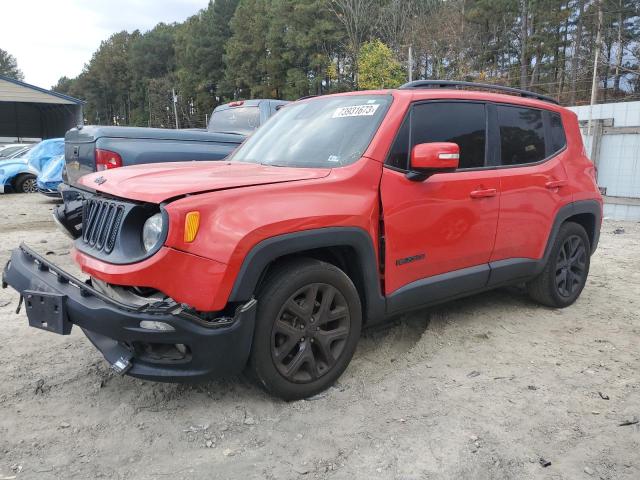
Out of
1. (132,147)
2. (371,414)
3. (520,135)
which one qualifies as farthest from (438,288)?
(132,147)

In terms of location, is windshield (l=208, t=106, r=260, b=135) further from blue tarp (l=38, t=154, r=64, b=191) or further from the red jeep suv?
blue tarp (l=38, t=154, r=64, b=191)

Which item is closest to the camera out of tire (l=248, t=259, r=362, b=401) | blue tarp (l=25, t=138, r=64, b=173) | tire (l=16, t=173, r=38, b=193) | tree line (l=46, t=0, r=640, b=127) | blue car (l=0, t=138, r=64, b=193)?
tire (l=248, t=259, r=362, b=401)

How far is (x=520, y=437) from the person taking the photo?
9.02ft

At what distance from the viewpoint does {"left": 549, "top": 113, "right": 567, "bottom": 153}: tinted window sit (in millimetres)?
4543

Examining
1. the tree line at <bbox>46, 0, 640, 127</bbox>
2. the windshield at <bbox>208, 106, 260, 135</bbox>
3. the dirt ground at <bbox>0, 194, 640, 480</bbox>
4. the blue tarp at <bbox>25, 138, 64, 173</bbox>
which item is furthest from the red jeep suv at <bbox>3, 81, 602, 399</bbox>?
the tree line at <bbox>46, 0, 640, 127</bbox>

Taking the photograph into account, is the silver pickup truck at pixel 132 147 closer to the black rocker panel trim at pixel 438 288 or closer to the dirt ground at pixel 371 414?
the dirt ground at pixel 371 414

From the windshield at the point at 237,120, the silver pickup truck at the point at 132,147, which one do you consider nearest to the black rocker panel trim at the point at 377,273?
the silver pickup truck at the point at 132,147

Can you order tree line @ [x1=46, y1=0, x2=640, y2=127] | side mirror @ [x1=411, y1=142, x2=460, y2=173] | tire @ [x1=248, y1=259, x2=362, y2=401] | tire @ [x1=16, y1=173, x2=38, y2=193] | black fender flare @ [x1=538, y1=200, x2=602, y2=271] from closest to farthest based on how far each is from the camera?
tire @ [x1=248, y1=259, x2=362, y2=401] < side mirror @ [x1=411, y1=142, x2=460, y2=173] < black fender flare @ [x1=538, y1=200, x2=602, y2=271] < tire @ [x1=16, y1=173, x2=38, y2=193] < tree line @ [x1=46, y1=0, x2=640, y2=127]

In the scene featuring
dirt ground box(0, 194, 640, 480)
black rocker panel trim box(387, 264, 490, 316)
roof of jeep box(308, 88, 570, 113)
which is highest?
roof of jeep box(308, 88, 570, 113)

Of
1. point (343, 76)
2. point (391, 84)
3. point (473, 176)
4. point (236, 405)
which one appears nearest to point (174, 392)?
point (236, 405)

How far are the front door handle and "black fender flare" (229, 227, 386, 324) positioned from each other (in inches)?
39.9

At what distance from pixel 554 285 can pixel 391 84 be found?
24.3m

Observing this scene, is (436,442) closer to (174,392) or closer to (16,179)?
(174,392)

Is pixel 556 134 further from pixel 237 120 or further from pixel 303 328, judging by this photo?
pixel 237 120
